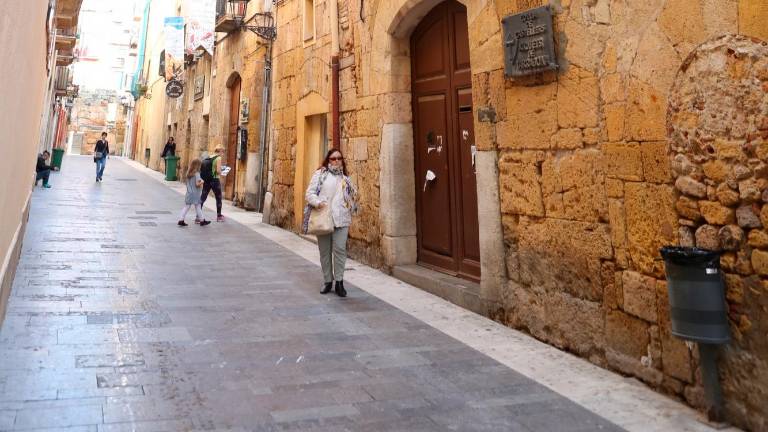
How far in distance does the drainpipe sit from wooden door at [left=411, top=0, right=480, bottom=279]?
1.62m

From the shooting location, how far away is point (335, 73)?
7.86 m

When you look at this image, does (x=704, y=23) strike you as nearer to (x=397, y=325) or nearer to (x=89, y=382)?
(x=397, y=325)

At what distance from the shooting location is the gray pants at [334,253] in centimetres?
547

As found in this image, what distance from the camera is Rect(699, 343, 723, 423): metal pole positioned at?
2889mm

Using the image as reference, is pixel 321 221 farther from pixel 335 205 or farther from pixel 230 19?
pixel 230 19

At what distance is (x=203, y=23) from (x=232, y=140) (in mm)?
3584

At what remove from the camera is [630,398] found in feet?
10.6

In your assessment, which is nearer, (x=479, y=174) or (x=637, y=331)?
(x=637, y=331)

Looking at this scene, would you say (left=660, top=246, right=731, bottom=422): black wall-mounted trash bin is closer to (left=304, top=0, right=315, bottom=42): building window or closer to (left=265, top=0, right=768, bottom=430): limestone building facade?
(left=265, top=0, right=768, bottom=430): limestone building facade

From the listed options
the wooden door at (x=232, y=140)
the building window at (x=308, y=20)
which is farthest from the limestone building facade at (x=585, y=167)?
the wooden door at (x=232, y=140)

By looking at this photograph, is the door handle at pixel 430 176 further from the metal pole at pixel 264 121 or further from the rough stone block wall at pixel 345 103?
the metal pole at pixel 264 121

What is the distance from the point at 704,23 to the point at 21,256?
22.2 feet

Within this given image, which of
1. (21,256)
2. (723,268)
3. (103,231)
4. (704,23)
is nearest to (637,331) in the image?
→ (723,268)

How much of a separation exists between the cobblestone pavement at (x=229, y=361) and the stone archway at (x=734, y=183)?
770 millimetres
